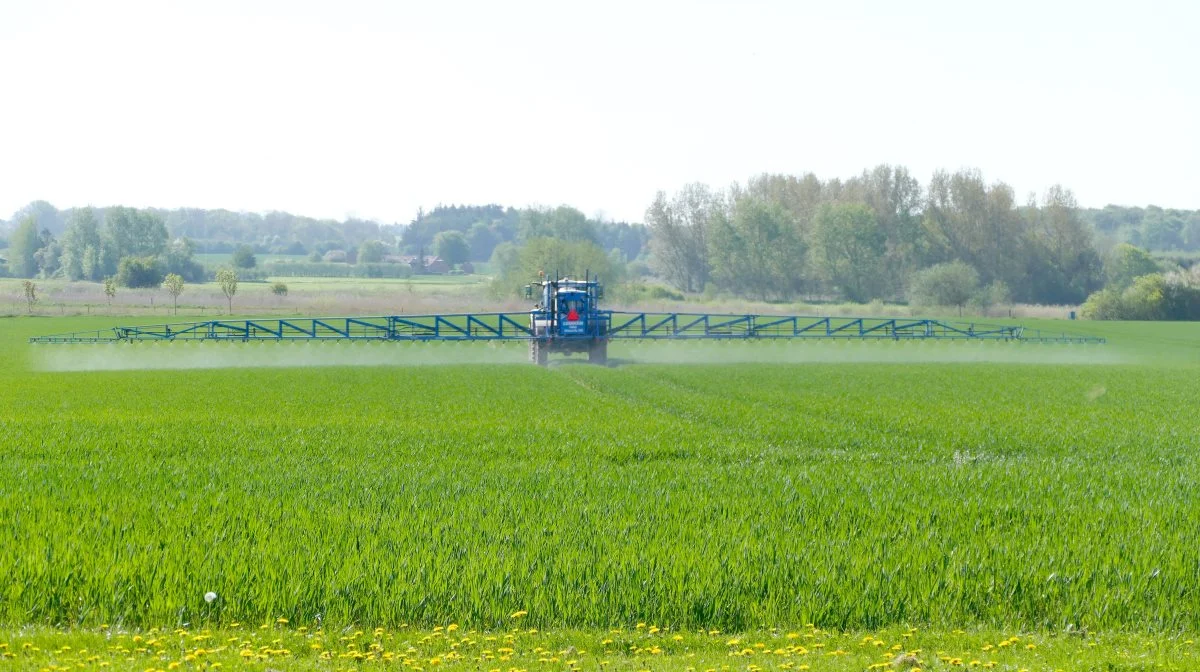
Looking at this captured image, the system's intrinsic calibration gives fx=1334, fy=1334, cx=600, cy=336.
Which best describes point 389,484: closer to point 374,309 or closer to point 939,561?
point 939,561

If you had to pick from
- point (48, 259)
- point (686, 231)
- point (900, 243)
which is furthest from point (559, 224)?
point (48, 259)

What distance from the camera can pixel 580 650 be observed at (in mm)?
10867

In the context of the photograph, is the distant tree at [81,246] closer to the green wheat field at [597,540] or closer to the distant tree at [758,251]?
the distant tree at [758,251]

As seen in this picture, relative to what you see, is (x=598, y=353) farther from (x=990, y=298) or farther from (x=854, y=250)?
(x=854, y=250)

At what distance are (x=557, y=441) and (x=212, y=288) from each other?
128 meters

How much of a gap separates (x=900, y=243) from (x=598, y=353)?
86.3 metres

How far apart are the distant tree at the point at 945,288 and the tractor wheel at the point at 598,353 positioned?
62.2 m

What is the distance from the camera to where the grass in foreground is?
1022 cm

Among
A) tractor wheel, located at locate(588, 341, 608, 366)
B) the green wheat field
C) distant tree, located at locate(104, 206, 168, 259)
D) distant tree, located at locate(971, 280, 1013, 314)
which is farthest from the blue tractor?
distant tree, located at locate(104, 206, 168, 259)

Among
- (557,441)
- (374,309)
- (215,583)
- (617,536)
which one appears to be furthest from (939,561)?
(374,309)

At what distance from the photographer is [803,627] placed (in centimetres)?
1162

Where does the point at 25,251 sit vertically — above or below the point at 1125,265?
above

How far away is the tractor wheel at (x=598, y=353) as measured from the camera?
52.8m

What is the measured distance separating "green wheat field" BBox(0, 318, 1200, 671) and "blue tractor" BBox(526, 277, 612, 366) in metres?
22.1
